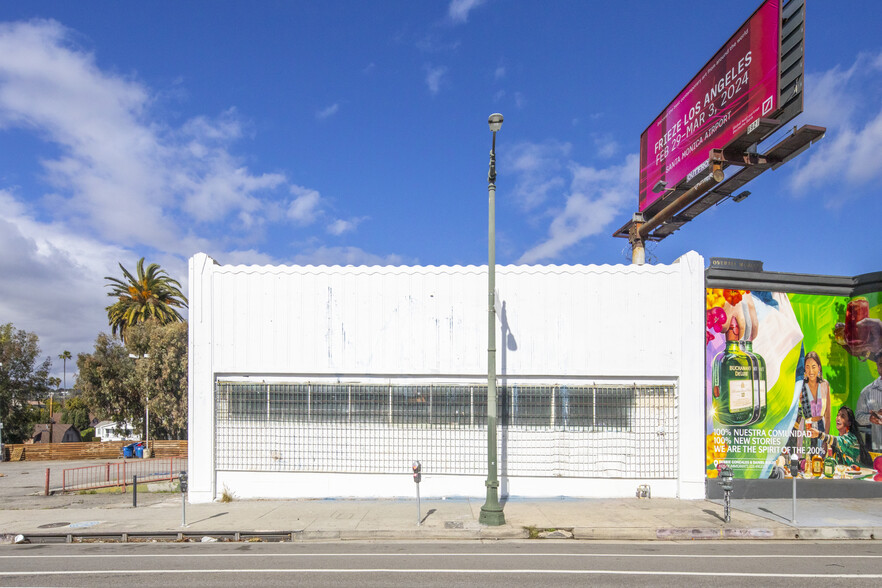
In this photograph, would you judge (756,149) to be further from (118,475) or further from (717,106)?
(118,475)

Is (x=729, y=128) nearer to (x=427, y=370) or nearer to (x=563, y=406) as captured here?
(x=563, y=406)

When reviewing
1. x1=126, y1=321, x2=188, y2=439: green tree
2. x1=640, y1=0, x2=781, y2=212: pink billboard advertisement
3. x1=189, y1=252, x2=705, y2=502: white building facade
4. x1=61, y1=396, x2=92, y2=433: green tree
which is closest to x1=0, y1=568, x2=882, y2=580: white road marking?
x1=189, y1=252, x2=705, y2=502: white building facade

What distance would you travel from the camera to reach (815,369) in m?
14.7

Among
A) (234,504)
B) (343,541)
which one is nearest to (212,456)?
(234,504)

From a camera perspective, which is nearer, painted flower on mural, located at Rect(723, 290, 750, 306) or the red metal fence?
painted flower on mural, located at Rect(723, 290, 750, 306)

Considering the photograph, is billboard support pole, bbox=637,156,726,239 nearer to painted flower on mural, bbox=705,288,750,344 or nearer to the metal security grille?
painted flower on mural, bbox=705,288,750,344

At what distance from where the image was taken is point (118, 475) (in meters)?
22.3

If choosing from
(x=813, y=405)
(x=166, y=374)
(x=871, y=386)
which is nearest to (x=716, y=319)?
(x=813, y=405)

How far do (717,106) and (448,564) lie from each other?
45.9 ft

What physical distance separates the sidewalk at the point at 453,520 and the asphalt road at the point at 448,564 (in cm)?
44

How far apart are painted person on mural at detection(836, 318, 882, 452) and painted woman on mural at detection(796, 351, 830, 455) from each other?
2.53 ft

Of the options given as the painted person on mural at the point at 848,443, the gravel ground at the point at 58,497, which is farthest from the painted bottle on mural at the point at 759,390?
the gravel ground at the point at 58,497

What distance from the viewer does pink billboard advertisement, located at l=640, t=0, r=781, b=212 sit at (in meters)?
14.4

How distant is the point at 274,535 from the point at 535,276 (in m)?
8.41
